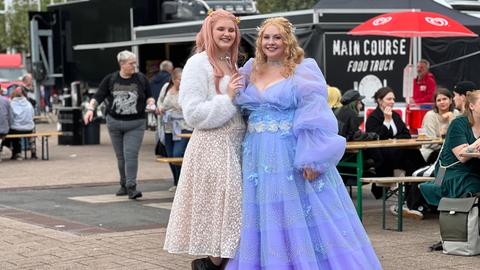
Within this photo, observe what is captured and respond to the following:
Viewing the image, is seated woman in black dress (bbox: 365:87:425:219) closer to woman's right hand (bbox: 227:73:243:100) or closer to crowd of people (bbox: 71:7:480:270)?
crowd of people (bbox: 71:7:480:270)

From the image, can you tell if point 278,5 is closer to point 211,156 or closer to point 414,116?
point 414,116

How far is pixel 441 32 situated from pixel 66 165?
23.7 ft

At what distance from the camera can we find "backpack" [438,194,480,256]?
26.6 ft

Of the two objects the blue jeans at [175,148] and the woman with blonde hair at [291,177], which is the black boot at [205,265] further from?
the blue jeans at [175,148]

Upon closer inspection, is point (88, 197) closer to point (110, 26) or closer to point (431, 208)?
point (431, 208)

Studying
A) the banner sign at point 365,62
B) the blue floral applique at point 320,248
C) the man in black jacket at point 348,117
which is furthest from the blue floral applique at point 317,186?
the banner sign at point 365,62

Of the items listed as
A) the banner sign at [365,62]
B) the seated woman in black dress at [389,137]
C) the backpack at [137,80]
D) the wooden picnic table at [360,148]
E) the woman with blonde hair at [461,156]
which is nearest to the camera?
the woman with blonde hair at [461,156]

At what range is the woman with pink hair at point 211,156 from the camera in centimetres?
628

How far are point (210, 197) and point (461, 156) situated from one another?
2.93 m

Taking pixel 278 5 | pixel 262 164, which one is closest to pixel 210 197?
pixel 262 164

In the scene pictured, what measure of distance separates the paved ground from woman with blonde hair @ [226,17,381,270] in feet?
5.40

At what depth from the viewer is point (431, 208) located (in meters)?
10.4

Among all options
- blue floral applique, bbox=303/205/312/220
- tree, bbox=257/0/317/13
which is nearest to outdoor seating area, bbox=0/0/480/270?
blue floral applique, bbox=303/205/312/220

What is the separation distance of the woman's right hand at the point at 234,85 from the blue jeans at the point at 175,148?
640 centimetres
